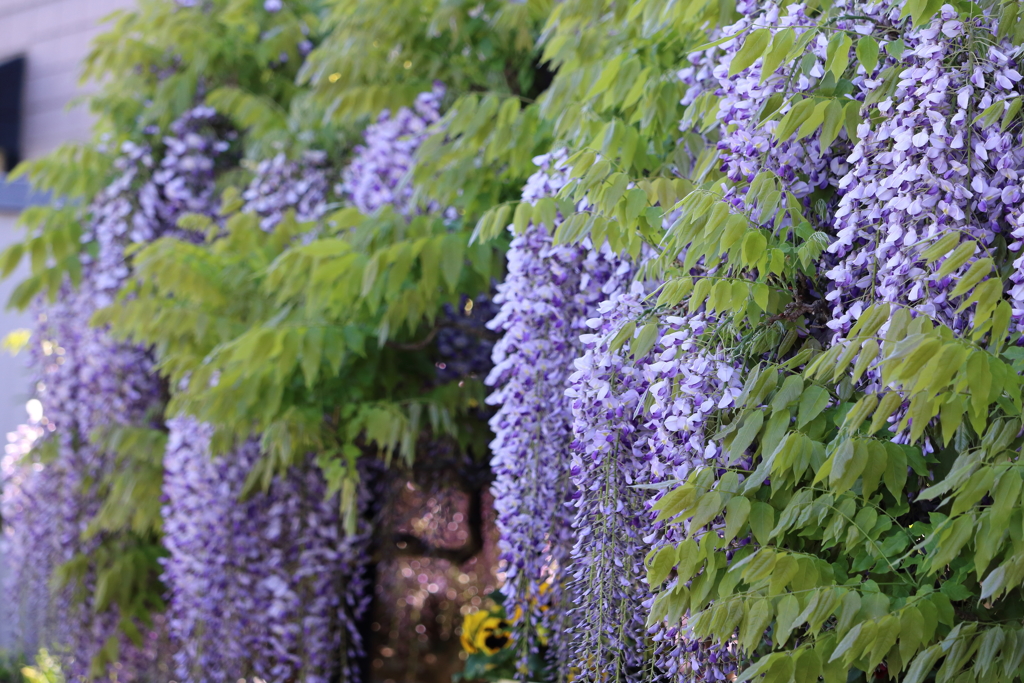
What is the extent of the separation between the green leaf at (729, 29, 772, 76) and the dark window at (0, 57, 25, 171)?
761 centimetres

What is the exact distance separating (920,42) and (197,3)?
12.2ft

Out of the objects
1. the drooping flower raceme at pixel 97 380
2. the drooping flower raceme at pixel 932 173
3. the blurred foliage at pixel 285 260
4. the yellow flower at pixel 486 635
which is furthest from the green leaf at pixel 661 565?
the drooping flower raceme at pixel 97 380

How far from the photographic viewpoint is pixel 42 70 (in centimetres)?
803

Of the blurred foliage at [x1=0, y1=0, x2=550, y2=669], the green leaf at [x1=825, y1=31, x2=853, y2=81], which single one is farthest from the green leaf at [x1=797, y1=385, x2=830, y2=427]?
the blurred foliage at [x1=0, y1=0, x2=550, y2=669]

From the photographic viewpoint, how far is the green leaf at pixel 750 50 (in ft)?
6.86

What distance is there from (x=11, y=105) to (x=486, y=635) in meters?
6.63

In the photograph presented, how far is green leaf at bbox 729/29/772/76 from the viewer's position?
2.09 metres

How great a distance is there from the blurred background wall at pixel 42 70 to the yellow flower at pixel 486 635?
5488 millimetres

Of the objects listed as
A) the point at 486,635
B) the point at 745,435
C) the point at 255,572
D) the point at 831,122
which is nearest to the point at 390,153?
the point at 255,572

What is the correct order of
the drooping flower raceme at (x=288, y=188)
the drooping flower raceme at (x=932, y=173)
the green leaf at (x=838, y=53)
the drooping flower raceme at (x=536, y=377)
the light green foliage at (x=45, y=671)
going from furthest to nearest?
1. the light green foliage at (x=45, y=671)
2. the drooping flower raceme at (x=288, y=188)
3. the drooping flower raceme at (x=536, y=377)
4. the green leaf at (x=838, y=53)
5. the drooping flower raceme at (x=932, y=173)

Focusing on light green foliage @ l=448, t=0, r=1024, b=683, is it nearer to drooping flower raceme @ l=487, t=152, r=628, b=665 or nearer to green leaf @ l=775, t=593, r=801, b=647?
green leaf @ l=775, t=593, r=801, b=647

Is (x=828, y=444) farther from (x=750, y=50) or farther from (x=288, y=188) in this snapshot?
(x=288, y=188)

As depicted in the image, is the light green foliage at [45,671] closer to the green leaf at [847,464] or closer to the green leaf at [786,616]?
the green leaf at [786,616]

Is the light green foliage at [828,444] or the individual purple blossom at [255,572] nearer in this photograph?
the light green foliage at [828,444]
